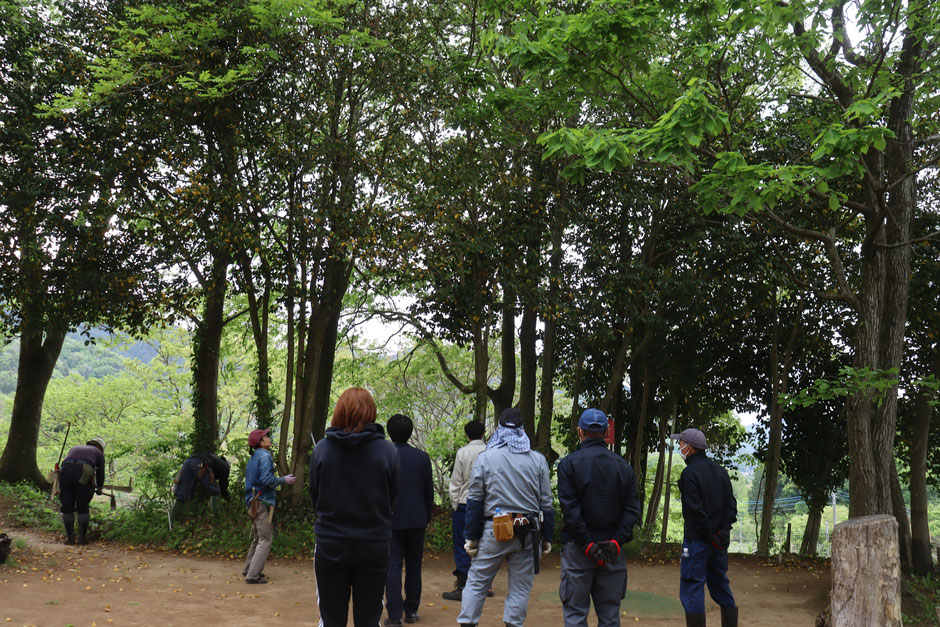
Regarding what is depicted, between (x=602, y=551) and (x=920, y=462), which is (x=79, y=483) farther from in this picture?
(x=920, y=462)

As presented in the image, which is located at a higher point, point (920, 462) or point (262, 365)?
point (262, 365)

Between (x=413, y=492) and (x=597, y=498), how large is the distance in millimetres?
1831

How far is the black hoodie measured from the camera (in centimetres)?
391

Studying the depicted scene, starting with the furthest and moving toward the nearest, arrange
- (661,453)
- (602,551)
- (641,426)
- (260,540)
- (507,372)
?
(661,453) < (641,426) < (507,372) < (260,540) < (602,551)

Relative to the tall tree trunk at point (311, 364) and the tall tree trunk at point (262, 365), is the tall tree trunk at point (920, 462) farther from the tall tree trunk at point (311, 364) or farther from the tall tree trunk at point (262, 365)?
the tall tree trunk at point (262, 365)

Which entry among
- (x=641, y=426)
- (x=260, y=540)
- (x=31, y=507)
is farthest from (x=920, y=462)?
(x=31, y=507)

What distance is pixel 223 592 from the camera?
25.8 feet

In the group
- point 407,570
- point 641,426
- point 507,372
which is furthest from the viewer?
point 641,426

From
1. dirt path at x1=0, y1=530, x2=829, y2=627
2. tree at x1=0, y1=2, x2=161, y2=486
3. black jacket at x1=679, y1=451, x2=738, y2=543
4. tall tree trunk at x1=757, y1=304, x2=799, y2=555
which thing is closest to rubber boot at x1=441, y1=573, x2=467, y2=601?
dirt path at x1=0, y1=530, x2=829, y2=627

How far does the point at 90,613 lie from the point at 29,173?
7.11m

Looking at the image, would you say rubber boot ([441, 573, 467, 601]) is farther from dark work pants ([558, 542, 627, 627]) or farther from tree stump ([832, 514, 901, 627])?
tree stump ([832, 514, 901, 627])

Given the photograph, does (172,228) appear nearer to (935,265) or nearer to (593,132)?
(593,132)

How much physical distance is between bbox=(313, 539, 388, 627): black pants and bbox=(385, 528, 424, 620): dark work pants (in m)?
2.09

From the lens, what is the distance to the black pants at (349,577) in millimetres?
3873
